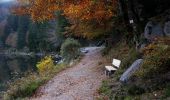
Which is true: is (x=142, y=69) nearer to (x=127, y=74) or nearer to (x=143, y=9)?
(x=127, y=74)

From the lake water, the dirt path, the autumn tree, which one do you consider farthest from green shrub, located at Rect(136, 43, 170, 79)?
the lake water

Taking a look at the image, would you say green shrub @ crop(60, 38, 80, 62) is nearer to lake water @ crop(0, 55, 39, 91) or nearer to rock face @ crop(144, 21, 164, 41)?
lake water @ crop(0, 55, 39, 91)

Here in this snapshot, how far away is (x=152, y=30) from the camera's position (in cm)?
1892

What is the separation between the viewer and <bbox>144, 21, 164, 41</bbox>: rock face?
1819 centimetres

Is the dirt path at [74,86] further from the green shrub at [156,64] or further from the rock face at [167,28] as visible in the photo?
the rock face at [167,28]

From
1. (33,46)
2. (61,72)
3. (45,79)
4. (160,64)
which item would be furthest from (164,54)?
(33,46)

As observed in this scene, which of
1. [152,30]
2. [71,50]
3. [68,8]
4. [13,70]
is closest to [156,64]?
[152,30]

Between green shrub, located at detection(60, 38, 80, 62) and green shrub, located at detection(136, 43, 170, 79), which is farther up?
green shrub, located at detection(136, 43, 170, 79)

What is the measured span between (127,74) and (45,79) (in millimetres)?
7339

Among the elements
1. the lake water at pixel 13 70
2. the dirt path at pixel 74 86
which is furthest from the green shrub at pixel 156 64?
the lake water at pixel 13 70

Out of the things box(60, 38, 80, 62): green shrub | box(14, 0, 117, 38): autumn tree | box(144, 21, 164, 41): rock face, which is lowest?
box(60, 38, 80, 62): green shrub

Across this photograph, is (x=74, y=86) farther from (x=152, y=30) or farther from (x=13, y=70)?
(x=13, y=70)

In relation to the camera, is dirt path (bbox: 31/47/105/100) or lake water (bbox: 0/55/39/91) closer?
dirt path (bbox: 31/47/105/100)

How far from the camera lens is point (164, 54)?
543 inches
